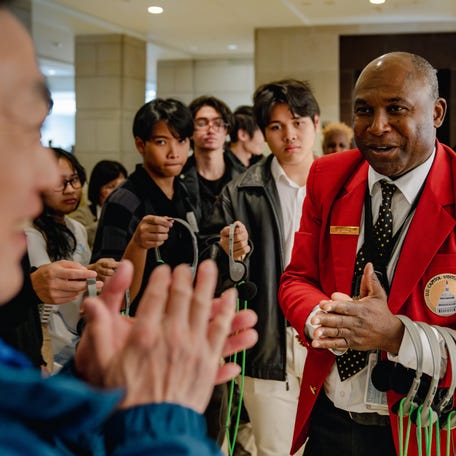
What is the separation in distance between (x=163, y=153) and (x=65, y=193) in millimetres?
501

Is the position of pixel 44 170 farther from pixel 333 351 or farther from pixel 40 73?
pixel 333 351

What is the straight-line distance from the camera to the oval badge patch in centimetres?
154

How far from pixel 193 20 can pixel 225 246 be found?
7.38 metres

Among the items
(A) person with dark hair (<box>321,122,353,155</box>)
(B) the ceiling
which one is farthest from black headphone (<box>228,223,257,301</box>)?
(B) the ceiling

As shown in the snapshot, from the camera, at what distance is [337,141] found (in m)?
5.12

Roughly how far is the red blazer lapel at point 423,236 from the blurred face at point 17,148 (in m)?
1.07

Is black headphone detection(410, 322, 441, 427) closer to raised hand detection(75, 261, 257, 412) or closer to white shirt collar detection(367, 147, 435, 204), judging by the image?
white shirt collar detection(367, 147, 435, 204)

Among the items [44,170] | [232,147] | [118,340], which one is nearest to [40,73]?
[44,170]

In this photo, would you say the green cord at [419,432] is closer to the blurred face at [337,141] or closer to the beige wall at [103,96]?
the blurred face at [337,141]

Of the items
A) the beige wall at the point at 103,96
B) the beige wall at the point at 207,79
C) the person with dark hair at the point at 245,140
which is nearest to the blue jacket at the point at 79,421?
the person with dark hair at the point at 245,140

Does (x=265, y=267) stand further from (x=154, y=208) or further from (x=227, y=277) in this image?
(x=154, y=208)

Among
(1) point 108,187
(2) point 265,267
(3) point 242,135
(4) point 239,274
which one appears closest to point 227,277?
(2) point 265,267

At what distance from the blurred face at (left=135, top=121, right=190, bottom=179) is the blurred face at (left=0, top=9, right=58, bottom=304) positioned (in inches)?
79.8

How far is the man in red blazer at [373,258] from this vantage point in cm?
150
